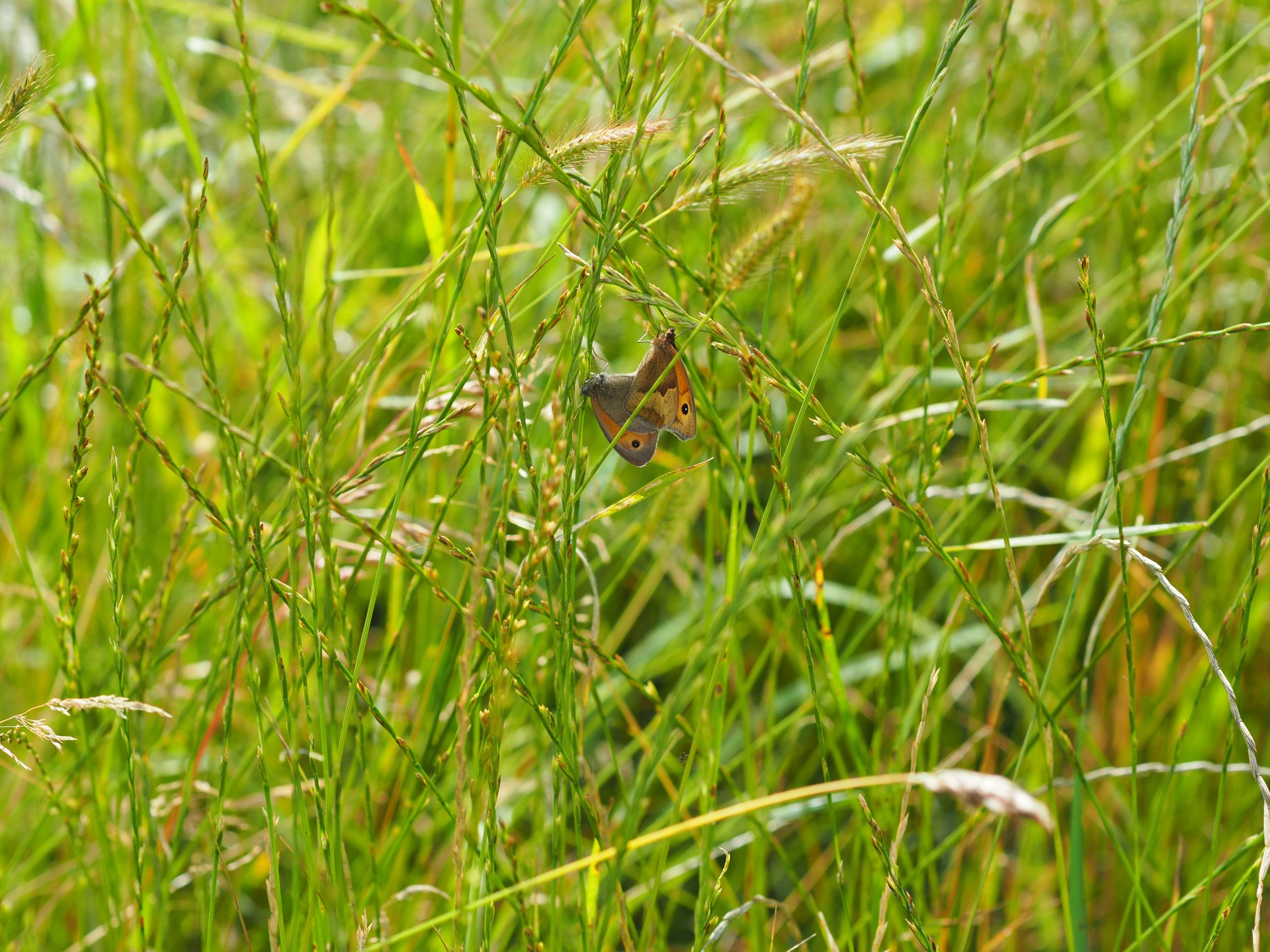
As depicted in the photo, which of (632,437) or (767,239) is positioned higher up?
(767,239)

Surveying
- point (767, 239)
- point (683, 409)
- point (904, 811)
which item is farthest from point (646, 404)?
point (904, 811)

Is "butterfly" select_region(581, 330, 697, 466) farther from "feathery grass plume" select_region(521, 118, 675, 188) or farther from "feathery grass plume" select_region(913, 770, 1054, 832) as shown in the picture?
"feathery grass plume" select_region(913, 770, 1054, 832)

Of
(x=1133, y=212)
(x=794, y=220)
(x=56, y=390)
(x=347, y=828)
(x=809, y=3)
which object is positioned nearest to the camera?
(x=809, y=3)

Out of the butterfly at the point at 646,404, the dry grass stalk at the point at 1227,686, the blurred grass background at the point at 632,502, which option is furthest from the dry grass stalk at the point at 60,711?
the dry grass stalk at the point at 1227,686

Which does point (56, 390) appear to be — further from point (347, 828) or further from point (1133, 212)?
point (1133, 212)

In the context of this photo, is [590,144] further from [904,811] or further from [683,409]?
[904,811]

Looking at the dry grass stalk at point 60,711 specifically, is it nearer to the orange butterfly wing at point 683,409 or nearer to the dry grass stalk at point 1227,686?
the orange butterfly wing at point 683,409

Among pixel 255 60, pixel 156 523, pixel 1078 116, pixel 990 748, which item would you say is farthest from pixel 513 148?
pixel 255 60
